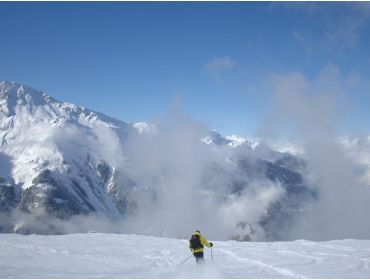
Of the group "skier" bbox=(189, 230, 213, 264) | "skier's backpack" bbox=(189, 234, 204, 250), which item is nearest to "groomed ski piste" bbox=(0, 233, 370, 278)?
"skier" bbox=(189, 230, 213, 264)

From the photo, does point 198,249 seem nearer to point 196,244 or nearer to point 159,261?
point 196,244

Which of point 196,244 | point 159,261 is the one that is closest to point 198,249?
point 196,244

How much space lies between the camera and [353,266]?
2656 centimetres

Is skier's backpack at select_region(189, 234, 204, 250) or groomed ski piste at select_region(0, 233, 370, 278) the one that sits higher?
skier's backpack at select_region(189, 234, 204, 250)

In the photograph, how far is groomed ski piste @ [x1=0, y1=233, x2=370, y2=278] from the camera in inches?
901

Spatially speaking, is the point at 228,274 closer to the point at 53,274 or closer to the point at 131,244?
the point at 53,274

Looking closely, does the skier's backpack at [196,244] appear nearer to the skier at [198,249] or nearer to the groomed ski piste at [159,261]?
the skier at [198,249]

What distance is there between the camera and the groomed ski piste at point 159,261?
2288cm

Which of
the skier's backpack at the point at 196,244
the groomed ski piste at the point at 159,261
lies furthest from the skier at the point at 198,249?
the groomed ski piste at the point at 159,261

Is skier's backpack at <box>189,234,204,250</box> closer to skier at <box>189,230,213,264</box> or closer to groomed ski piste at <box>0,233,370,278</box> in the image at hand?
skier at <box>189,230,213,264</box>

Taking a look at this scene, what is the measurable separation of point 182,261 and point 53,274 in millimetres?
9998

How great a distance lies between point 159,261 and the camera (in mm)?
28047

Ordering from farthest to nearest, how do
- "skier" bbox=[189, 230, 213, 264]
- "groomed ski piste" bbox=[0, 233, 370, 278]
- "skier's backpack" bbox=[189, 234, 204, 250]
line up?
"skier's backpack" bbox=[189, 234, 204, 250], "skier" bbox=[189, 230, 213, 264], "groomed ski piste" bbox=[0, 233, 370, 278]

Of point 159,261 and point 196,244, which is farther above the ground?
point 196,244
